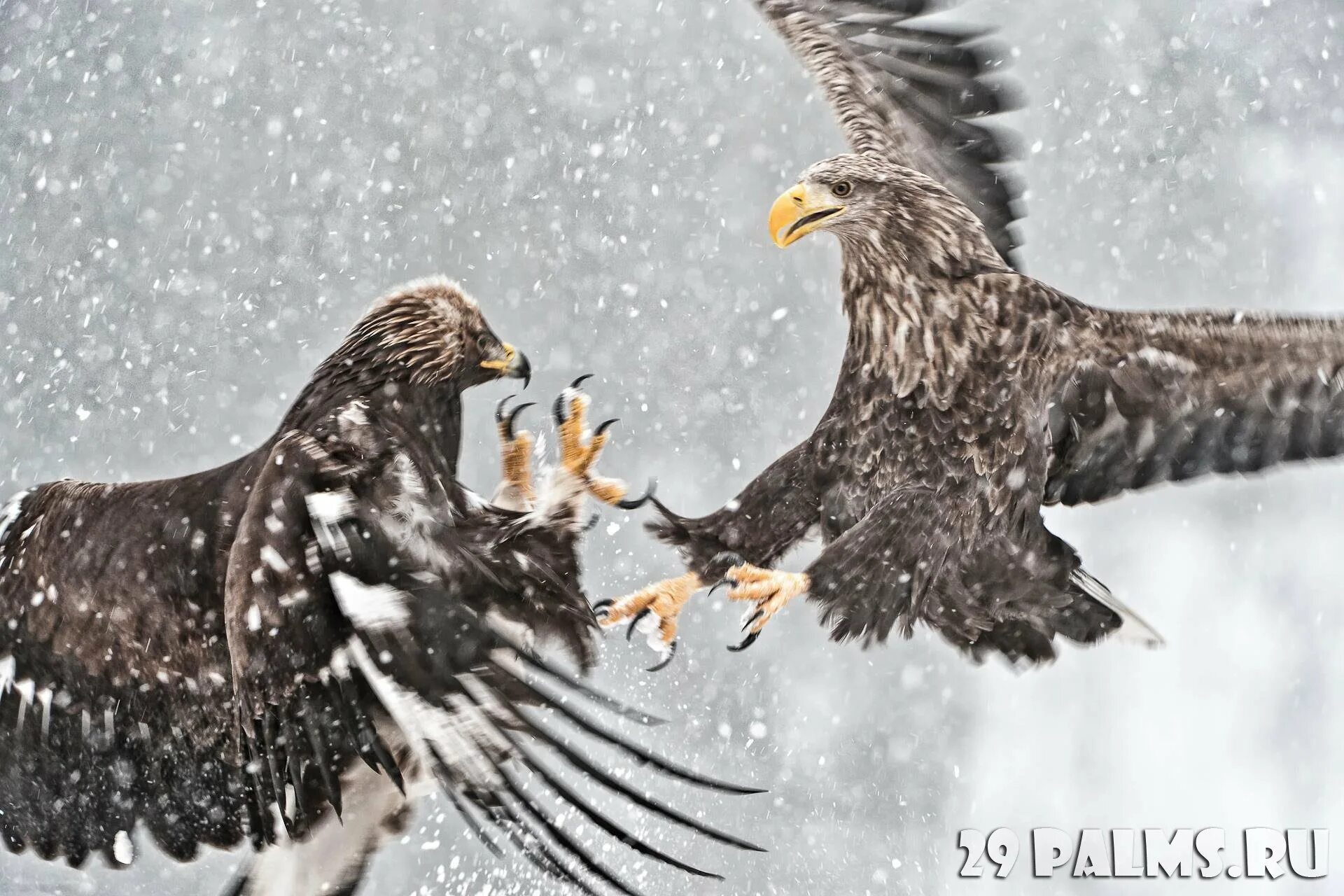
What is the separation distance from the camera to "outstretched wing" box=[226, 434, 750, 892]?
238 centimetres

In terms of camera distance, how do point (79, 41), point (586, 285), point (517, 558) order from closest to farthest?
point (517, 558), point (79, 41), point (586, 285)

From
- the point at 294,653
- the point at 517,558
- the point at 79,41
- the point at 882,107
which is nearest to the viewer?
the point at 294,653

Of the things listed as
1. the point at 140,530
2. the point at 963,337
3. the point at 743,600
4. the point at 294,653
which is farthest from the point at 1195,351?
the point at 140,530

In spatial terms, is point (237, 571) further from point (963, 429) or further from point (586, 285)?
point (586, 285)

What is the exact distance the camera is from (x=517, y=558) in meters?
3.00

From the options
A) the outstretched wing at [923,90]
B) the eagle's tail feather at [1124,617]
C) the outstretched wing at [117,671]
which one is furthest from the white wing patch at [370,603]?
the outstretched wing at [923,90]

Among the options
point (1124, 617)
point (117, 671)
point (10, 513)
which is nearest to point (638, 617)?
point (117, 671)

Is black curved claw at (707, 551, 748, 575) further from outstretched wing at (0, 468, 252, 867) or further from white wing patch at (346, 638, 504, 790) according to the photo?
outstretched wing at (0, 468, 252, 867)

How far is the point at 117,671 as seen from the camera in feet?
10.2

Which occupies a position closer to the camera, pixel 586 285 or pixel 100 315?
pixel 100 315

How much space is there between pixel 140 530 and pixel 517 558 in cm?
94

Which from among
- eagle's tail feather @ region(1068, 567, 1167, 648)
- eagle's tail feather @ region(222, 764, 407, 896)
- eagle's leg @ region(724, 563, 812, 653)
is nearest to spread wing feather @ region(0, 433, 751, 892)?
eagle's tail feather @ region(222, 764, 407, 896)

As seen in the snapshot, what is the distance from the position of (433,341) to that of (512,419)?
0.96 ft

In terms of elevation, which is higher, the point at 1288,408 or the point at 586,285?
the point at 586,285
